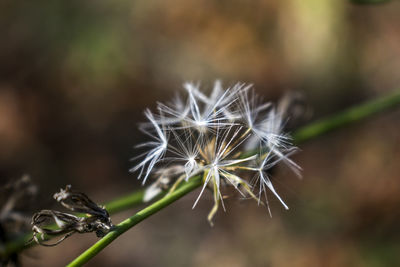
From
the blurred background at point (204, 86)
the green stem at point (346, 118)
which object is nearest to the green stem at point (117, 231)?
the green stem at point (346, 118)

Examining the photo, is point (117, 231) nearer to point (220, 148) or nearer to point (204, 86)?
point (220, 148)

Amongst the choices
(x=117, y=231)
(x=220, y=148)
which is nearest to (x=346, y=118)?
(x=220, y=148)

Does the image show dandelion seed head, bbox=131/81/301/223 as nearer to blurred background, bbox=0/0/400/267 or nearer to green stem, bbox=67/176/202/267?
green stem, bbox=67/176/202/267

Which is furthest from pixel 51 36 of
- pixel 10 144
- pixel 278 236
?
pixel 278 236

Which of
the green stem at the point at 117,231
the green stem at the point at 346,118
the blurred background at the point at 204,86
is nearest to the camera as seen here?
the green stem at the point at 117,231

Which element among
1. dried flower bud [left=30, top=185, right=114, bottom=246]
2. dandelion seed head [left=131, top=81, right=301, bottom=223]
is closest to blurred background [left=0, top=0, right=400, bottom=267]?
dandelion seed head [left=131, top=81, right=301, bottom=223]

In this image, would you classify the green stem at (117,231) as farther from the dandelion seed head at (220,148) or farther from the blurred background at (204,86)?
the blurred background at (204,86)
